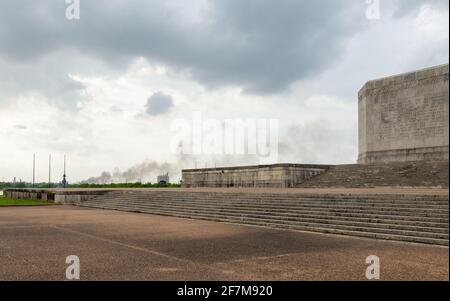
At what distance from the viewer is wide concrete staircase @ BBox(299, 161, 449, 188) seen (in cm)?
2438

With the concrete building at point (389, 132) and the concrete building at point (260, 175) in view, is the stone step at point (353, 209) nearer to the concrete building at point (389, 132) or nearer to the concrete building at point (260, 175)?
the concrete building at point (260, 175)

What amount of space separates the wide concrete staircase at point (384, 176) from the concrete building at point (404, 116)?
563cm

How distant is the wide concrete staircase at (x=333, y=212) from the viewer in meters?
11.0

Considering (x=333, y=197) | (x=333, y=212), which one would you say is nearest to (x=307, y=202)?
(x=333, y=197)

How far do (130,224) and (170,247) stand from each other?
231 inches

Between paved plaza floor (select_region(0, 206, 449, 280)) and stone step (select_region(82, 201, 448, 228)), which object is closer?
paved plaza floor (select_region(0, 206, 449, 280))

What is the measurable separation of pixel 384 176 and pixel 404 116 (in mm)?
12042

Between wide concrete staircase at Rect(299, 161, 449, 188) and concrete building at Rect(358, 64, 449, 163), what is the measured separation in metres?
5.63

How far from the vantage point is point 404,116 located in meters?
36.1

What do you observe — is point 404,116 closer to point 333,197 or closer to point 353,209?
point 333,197

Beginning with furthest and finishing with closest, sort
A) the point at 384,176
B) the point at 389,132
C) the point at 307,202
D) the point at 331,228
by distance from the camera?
1. the point at 389,132
2. the point at 384,176
3. the point at 307,202
4. the point at 331,228

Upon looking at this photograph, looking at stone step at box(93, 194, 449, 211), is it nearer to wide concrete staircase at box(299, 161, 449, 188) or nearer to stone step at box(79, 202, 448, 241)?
stone step at box(79, 202, 448, 241)

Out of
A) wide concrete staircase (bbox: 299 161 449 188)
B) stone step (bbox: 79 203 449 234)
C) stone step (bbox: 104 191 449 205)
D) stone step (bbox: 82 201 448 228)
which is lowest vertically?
stone step (bbox: 79 203 449 234)

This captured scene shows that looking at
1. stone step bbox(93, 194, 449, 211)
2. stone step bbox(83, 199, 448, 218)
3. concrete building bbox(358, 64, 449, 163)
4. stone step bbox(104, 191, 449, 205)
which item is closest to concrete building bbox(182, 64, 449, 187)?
concrete building bbox(358, 64, 449, 163)
